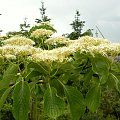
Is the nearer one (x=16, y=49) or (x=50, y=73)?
(x=50, y=73)

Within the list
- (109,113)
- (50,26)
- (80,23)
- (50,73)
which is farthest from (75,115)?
(80,23)

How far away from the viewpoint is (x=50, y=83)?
215 centimetres

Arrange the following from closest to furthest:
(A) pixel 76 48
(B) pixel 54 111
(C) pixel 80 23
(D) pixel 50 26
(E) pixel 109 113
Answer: (B) pixel 54 111 < (A) pixel 76 48 < (D) pixel 50 26 < (E) pixel 109 113 < (C) pixel 80 23

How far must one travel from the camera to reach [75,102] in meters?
2.17

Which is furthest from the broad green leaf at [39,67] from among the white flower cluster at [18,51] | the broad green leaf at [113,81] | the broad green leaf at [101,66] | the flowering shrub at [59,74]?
the broad green leaf at [113,81]

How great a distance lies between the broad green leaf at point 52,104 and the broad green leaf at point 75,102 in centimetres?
6

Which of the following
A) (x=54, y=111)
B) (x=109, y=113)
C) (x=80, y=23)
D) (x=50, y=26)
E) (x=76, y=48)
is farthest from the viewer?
(x=80, y=23)

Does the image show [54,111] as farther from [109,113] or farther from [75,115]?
[109,113]

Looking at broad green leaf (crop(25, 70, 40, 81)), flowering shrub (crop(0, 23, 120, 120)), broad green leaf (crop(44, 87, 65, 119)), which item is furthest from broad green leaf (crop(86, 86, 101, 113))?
broad green leaf (crop(25, 70, 40, 81))

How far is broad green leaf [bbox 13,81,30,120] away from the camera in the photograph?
208cm

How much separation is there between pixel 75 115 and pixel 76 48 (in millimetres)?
361

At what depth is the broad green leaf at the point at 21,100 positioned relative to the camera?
208 centimetres

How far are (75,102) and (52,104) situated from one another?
131mm

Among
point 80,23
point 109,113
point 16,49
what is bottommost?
point 109,113
